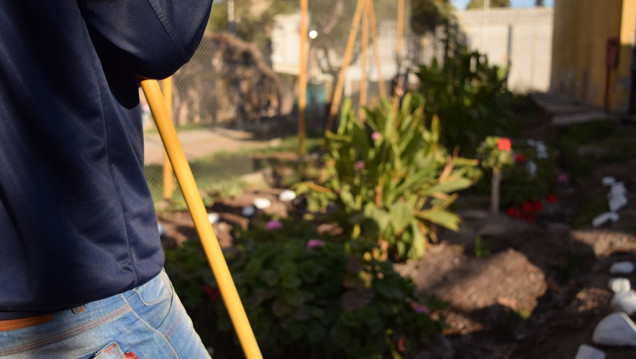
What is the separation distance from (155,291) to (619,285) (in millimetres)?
2707

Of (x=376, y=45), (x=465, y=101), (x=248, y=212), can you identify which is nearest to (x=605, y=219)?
(x=465, y=101)

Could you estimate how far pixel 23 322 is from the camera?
3.09 feet

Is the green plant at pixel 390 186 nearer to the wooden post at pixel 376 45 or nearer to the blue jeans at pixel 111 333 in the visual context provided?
the blue jeans at pixel 111 333

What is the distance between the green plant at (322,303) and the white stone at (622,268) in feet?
4.06

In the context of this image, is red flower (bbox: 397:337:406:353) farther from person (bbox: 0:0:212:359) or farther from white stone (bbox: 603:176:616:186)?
white stone (bbox: 603:176:616:186)

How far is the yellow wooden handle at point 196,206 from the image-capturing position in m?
1.08

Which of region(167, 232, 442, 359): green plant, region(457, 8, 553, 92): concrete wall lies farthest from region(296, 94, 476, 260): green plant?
region(457, 8, 553, 92): concrete wall

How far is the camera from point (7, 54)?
91cm

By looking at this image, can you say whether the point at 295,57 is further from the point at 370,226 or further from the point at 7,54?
the point at 7,54

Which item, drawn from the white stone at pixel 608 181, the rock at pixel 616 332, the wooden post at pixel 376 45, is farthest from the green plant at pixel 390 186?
the wooden post at pixel 376 45

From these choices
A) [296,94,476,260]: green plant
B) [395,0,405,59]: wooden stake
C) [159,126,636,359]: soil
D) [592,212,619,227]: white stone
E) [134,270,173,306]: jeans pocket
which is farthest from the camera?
[395,0,405,59]: wooden stake

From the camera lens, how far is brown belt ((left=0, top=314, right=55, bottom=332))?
0.93 metres

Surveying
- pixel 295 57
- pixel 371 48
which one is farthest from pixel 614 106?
pixel 295 57

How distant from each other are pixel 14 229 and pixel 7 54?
0.82 ft
